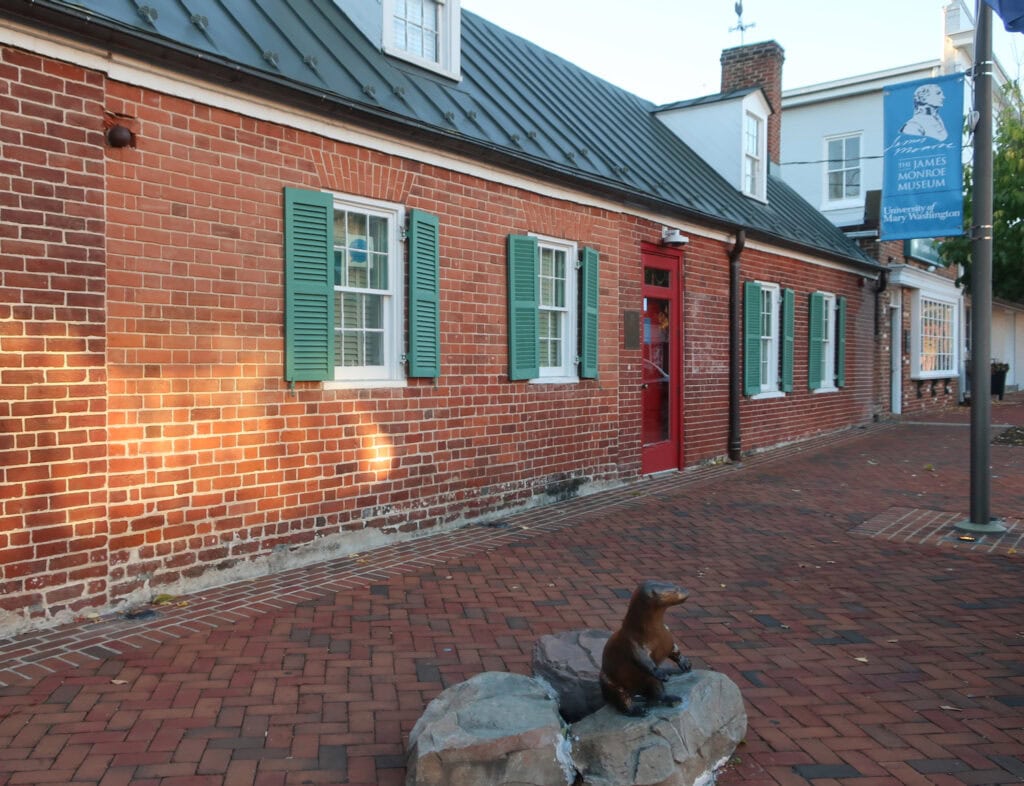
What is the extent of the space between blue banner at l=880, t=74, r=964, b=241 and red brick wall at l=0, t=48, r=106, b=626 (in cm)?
714

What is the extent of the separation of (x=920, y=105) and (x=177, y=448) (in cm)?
748

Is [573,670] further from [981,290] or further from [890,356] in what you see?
[890,356]

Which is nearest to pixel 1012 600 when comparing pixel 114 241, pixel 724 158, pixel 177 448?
pixel 177 448

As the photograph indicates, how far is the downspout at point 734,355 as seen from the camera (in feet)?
42.9

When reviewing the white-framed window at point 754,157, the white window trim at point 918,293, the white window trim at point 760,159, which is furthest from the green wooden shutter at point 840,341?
the white-framed window at point 754,157

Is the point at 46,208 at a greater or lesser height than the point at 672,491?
greater

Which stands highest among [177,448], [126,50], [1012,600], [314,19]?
[314,19]

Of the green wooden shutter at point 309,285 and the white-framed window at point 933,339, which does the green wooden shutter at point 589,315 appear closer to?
the green wooden shutter at point 309,285

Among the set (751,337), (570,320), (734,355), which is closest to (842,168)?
(751,337)

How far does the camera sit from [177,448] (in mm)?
5812

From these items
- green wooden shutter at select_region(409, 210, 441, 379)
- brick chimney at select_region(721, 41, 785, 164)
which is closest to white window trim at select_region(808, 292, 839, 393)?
brick chimney at select_region(721, 41, 785, 164)

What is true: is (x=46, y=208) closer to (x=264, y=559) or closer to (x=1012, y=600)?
(x=264, y=559)

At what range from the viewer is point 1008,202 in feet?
50.0

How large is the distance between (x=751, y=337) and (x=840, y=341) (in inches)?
177
